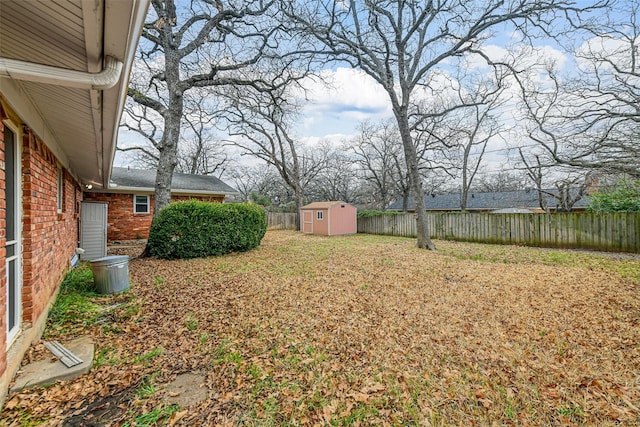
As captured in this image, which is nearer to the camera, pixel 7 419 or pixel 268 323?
pixel 7 419

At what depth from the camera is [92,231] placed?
28.1 feet

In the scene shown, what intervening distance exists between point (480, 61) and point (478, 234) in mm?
7212

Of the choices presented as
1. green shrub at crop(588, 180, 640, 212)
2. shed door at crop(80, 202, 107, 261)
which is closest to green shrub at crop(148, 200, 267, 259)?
shed door at crop(80, 202, 107, 261)

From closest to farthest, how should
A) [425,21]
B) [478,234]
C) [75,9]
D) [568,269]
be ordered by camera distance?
[75,9] → [568,269] → [425,21] → [478,234]

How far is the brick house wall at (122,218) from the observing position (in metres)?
11.9

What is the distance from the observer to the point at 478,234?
12633 mm

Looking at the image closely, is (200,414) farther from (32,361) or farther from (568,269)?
(568,269)

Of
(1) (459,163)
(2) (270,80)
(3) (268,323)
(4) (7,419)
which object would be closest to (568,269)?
(3) (268,323)

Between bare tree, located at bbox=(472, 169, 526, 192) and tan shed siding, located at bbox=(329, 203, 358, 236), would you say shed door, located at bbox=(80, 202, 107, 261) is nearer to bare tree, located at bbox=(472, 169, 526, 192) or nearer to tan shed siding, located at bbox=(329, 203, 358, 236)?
tan shed siding, located at bbox=(329, 203, 358, 236)

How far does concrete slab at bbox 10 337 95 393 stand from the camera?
2.24 meters

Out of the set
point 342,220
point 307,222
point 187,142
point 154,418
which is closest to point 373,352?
point 154,418

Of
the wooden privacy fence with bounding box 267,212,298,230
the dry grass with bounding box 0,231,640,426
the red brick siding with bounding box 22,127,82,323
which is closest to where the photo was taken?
the dry grass with bounding box 0,231,640,426

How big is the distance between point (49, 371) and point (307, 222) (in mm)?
15810

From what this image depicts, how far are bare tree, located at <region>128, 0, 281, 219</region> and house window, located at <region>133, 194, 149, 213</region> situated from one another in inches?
217
